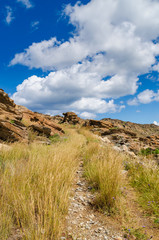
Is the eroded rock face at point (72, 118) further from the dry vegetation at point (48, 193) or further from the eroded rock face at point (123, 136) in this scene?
the dry vegetation at point (48, 193)

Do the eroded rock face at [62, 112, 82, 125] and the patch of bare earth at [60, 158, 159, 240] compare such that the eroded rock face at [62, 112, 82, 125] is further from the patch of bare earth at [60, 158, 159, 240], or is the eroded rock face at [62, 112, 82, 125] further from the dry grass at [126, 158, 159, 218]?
the patch of bare earth at [60, 158, 159, 240]

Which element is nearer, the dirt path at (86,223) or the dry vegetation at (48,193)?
the dry vegetation at (48,193)

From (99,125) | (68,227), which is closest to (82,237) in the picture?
(68,227)

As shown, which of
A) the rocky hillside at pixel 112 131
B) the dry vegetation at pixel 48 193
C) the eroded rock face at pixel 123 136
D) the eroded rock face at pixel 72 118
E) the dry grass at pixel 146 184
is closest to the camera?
the dry vegetation at pixel 48 193

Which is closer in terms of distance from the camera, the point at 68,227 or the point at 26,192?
the point at 68,227

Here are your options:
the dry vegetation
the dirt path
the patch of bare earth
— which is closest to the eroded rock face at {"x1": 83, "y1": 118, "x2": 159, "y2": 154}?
the dry vegetation

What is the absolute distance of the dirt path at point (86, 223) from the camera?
226cm

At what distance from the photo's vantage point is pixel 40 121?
15.5 meters

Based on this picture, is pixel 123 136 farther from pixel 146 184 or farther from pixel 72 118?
pixel 72 118

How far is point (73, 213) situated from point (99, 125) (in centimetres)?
2787

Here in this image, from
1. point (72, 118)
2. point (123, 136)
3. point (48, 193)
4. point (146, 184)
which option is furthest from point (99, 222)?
point (72, 118)

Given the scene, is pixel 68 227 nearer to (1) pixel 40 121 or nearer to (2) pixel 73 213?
(2) pixel 73 213

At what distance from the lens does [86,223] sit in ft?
8.38

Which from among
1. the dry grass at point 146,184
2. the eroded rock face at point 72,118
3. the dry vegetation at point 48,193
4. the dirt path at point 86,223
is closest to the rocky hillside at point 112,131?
the eroded rock face at point 72,118
